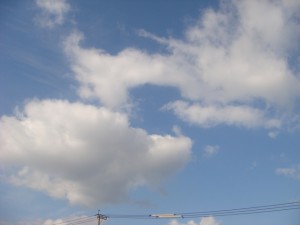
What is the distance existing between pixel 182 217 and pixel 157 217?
5015mm

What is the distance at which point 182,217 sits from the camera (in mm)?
75938

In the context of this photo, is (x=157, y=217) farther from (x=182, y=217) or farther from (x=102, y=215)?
(x=102, y=215)

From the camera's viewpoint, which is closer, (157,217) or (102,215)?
(157,217)

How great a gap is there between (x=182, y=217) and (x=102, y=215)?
23210mm

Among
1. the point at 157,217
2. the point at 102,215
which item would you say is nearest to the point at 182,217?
the point at 157,217

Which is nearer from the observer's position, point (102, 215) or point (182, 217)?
point (182, 217)

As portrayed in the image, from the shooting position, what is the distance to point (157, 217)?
7725 cm

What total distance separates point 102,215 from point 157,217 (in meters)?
18.8
